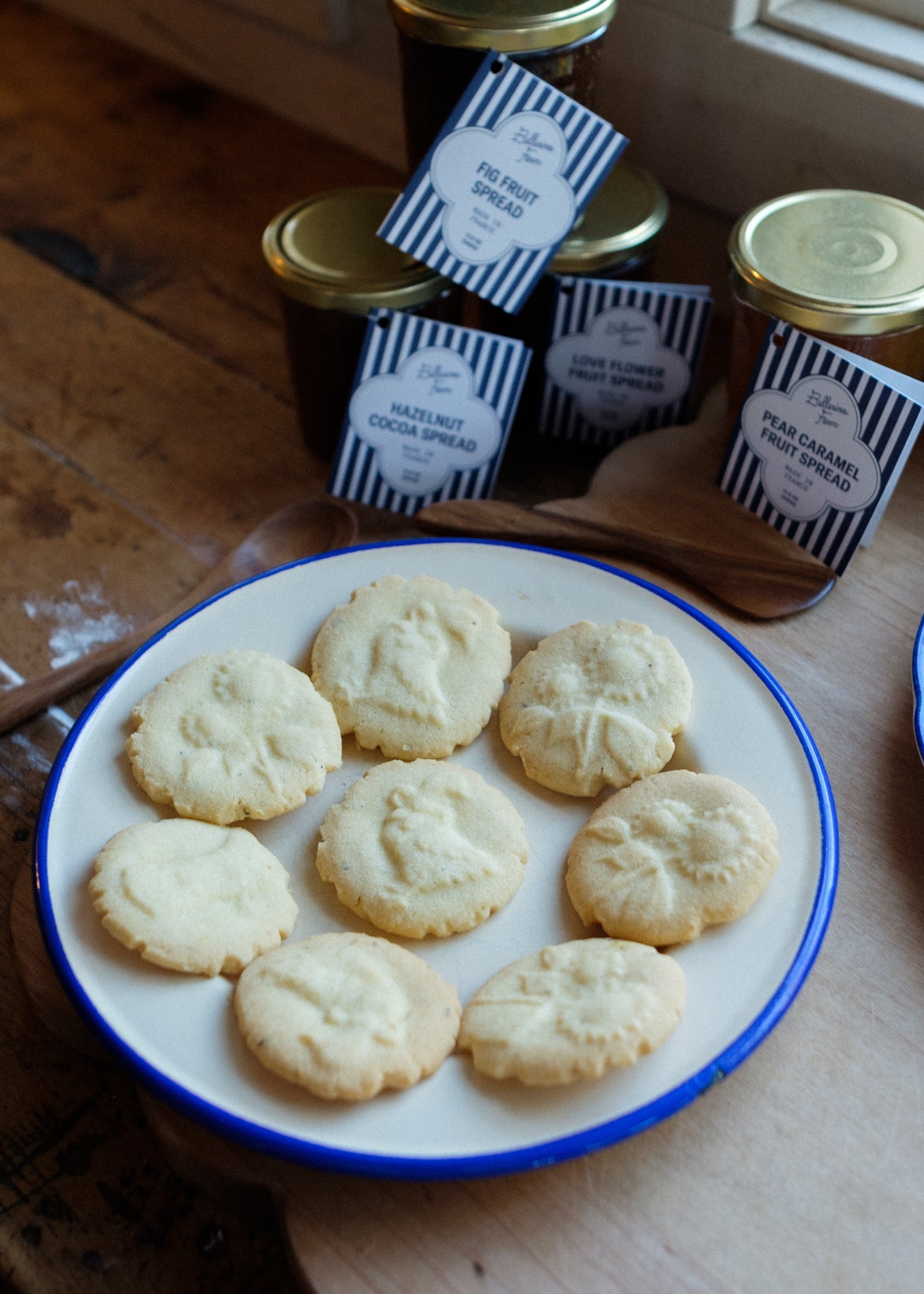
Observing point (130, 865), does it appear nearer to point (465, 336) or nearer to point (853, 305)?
point (465, 336)

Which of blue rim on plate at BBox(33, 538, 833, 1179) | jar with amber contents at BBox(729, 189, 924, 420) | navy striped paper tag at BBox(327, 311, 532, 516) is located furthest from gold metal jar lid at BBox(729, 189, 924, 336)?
blue rim on plate at BBox(33, 538, 833, 1179)

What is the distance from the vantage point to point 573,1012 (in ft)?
2.17

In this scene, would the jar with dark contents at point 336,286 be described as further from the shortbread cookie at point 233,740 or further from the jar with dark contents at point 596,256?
the shortbread cookie at point 233,740

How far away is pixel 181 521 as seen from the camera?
1188 millimetres

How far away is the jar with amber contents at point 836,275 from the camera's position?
936mm

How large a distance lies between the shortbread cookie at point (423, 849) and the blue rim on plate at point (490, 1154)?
6.4 inches

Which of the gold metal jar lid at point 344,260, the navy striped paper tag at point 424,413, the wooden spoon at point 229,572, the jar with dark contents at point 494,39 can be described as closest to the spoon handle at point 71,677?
the wooden spoon at point 229,572

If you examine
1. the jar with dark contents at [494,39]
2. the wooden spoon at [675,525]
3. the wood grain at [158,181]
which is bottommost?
the wood grain at [158,181]

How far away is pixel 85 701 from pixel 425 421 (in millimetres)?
421

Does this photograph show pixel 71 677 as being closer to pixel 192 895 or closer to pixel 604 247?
pixel 192 895

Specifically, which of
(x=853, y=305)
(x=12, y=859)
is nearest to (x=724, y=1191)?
(x=12, y=859)

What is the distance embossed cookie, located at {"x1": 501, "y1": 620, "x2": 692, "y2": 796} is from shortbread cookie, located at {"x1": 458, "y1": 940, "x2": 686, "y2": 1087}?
15 centimetres

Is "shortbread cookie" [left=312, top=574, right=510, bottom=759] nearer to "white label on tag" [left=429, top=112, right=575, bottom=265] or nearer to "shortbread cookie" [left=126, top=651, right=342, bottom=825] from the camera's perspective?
"shortbread cookie" [left=126, top=651, right=342, bottom=825]

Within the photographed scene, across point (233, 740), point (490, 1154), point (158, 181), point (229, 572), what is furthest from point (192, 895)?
point (158, 181)
